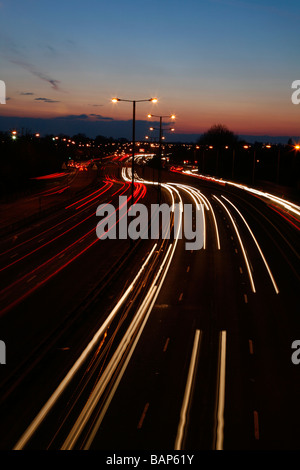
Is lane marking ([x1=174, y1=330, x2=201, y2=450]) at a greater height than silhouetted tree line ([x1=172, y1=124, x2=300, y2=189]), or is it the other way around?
silhouetted tree line ([x1=172, y1=124, x2=300, y2=189])

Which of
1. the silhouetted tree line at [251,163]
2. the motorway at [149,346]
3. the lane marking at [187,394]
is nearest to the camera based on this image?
the lane marking at [187,394]

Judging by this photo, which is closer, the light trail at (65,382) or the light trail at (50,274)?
the light trail at (65,382)

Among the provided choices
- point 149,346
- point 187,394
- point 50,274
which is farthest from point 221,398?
point 50,274

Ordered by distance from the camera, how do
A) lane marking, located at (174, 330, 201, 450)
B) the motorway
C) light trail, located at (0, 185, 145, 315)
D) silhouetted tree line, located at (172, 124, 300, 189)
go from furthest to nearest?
silhouetted tree line, located at (172, 124, 300, 189) < light trail, located at (0, 185, 145, 315) < the motorway < lane marking, located at (174, 330, 201, 450)

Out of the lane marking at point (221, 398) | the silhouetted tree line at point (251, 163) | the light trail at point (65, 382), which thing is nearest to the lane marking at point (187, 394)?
the lane marking at point (221, 398)

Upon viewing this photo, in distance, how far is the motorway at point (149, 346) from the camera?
34.3 ft

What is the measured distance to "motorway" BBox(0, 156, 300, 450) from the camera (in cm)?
1045

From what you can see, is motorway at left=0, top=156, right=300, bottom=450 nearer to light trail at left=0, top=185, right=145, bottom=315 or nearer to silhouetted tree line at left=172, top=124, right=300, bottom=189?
light trail at left=0, top=185, right=145, bottom=315

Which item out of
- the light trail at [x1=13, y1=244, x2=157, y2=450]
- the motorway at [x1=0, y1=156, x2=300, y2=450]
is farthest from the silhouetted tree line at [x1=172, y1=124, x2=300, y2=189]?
the light trail at [x1=13, y1=244, x2=157, y2=450]

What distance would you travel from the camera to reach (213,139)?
184 m

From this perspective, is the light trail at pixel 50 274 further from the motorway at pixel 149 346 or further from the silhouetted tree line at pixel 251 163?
the silhouetted tree line at pixel 251 163

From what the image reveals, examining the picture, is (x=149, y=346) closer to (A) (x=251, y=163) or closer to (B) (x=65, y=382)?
(B) (x=65, y=382)
